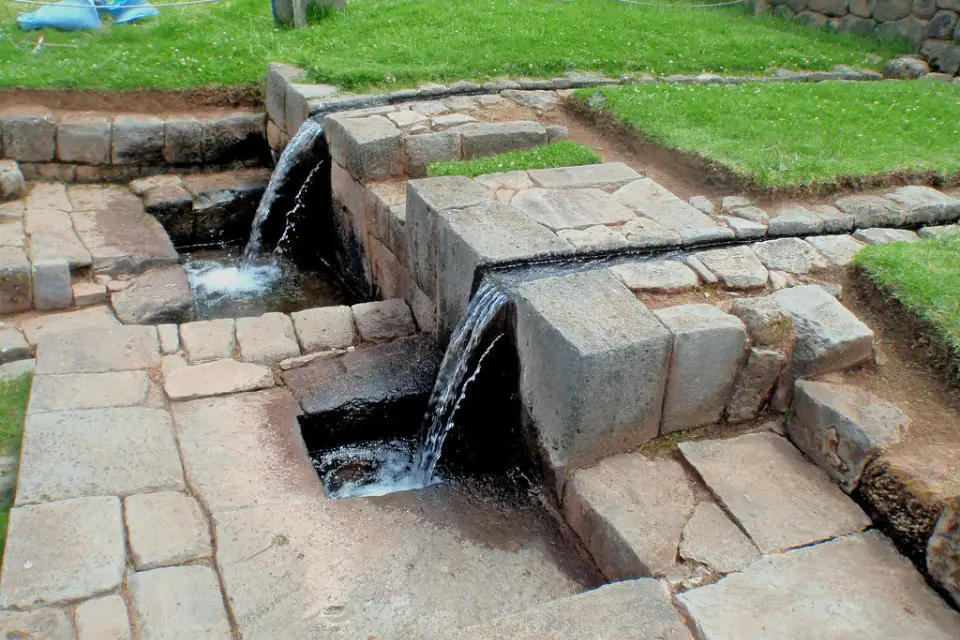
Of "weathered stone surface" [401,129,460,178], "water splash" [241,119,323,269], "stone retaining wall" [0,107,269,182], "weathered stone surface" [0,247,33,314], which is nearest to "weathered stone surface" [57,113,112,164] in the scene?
"stone retaining wall" [0,107,269,182]

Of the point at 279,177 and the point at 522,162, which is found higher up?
the point at 522,162

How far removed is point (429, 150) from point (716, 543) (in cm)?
319

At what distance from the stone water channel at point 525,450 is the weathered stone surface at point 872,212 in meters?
0.02

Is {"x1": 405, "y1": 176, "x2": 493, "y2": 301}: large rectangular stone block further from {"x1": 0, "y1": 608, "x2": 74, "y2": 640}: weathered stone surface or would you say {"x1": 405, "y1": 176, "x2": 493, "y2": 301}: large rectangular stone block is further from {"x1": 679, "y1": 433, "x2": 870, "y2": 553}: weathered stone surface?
{"x1": 0, "y1": 608, "x2": 74, "y2": 640}: weathered stone surface

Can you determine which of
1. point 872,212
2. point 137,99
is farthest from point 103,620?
point 137,99

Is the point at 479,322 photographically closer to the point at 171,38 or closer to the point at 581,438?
the point at 581,438

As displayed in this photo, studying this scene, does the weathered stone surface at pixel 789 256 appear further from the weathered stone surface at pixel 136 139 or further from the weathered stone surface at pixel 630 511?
the weathered stone surface at pixel 136 139

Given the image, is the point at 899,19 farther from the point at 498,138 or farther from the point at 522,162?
the point at 522,162

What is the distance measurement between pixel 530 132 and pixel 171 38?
4282mm

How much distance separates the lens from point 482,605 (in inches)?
109

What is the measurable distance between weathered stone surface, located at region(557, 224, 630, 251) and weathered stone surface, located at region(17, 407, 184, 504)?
1.99 meters

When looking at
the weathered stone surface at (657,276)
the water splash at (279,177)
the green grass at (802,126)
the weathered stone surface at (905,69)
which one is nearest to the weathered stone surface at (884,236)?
the green grass at (802,126)

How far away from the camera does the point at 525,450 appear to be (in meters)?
3.43

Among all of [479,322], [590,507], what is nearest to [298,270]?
[479,322]
